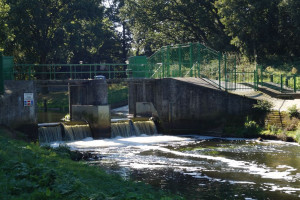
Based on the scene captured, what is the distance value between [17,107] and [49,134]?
10.5 feet

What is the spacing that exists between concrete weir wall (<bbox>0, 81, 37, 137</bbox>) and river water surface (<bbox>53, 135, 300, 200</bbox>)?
3.31 meters

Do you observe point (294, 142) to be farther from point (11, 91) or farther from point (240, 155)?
point (11, 91)

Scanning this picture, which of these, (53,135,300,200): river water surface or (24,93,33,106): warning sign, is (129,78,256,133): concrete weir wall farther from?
(24,93,33,106): warning sign

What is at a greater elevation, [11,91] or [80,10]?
[80,10]

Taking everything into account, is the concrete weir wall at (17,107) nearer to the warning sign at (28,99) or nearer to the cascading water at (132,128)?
the warning sign at (28,99)

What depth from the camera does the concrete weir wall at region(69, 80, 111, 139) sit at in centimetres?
3133

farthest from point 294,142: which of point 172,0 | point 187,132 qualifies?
point 172,0

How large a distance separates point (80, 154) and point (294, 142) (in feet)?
41.6

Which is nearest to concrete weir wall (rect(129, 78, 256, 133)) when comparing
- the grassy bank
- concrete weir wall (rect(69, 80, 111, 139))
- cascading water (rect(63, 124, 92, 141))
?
concrete weir wall (rect(69, 80, 111, 139))

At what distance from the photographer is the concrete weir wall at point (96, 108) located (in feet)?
103

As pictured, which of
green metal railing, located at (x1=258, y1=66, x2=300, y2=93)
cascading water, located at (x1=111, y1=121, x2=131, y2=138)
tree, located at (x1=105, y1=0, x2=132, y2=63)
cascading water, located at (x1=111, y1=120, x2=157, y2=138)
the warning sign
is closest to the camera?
the warning sign

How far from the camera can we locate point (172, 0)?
55.7 meters

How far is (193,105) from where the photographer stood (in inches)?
1270

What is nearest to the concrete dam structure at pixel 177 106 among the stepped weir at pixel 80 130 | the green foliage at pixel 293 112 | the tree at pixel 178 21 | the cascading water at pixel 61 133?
the stepped weir at pixel 80 130
